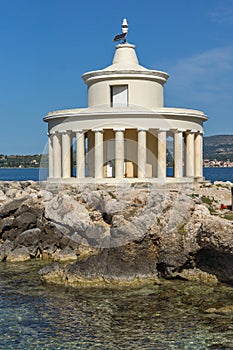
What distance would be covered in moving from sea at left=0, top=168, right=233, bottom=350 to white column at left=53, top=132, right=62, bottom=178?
15341 mm

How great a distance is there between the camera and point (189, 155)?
34938 millimetres

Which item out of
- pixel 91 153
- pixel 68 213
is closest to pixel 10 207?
pixel 68 213

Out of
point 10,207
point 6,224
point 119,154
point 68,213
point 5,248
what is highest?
point 119,154

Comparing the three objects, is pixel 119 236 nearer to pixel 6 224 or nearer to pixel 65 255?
pixel 65 255

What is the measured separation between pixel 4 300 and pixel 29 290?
1292mm

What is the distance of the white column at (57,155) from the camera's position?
34719 mm

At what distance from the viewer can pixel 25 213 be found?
25.7m

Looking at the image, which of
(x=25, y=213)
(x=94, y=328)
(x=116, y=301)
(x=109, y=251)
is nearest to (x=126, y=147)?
(x=25, y=213)

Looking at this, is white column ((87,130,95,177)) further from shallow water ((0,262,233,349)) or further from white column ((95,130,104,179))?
shallow water ((0,262,233,349))

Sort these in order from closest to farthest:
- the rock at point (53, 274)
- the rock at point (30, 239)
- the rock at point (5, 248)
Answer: the rock at point (53, 274), the rock at point (5, 248), the rock at point (30, 239)

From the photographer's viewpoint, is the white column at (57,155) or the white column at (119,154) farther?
the white column at (57,155)

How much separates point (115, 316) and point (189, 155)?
2051 centimetres

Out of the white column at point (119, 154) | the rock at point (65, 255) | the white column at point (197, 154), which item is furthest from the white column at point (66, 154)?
the rock at point (65, 255)

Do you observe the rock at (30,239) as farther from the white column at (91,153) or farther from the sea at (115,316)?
the white column at (91,153)
